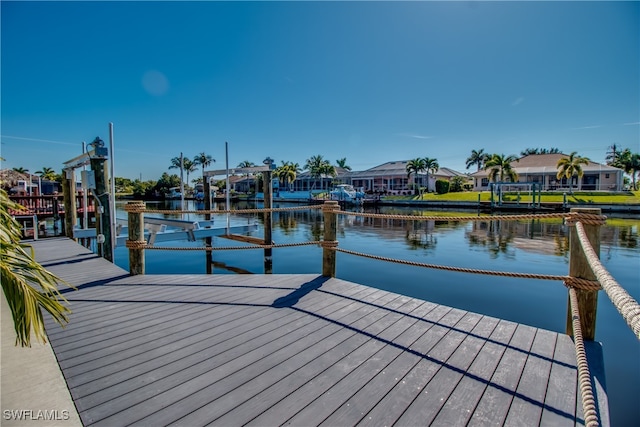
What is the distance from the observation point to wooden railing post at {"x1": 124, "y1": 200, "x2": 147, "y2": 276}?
471 cm

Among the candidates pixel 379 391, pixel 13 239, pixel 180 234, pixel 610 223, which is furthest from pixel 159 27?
pixel 610 223

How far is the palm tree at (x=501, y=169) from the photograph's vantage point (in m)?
39.6

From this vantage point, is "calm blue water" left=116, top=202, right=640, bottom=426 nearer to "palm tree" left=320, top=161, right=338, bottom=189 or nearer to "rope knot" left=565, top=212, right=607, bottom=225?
"rope knot" left=565, top=212, right=607, bottom=225

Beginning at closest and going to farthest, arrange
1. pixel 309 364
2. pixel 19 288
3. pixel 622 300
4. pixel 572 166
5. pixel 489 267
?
pixel 622 300
pixel 19 288
pixel 309 364
pixel 489 267
pixel 572 166

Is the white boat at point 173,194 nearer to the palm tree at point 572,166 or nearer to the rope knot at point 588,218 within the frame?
the palm tree at point 572,166

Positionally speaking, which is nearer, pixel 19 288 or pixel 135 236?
pixel 19 288

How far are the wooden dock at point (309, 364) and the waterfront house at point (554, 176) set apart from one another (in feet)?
135

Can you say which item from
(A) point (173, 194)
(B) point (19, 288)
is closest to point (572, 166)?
(B) point (19, 288)

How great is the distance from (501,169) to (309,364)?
44268 mm

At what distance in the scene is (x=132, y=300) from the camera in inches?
145

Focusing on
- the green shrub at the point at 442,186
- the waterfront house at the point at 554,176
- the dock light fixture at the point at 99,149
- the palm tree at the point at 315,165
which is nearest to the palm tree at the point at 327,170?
the palm tree at the point at 315,165

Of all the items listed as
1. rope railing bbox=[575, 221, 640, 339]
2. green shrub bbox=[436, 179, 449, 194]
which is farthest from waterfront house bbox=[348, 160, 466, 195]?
rope railing bbox=[575, 221, 640, 339]

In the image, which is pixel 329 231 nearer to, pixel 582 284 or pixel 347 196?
pixel 582 284

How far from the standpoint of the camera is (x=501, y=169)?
131 feet
